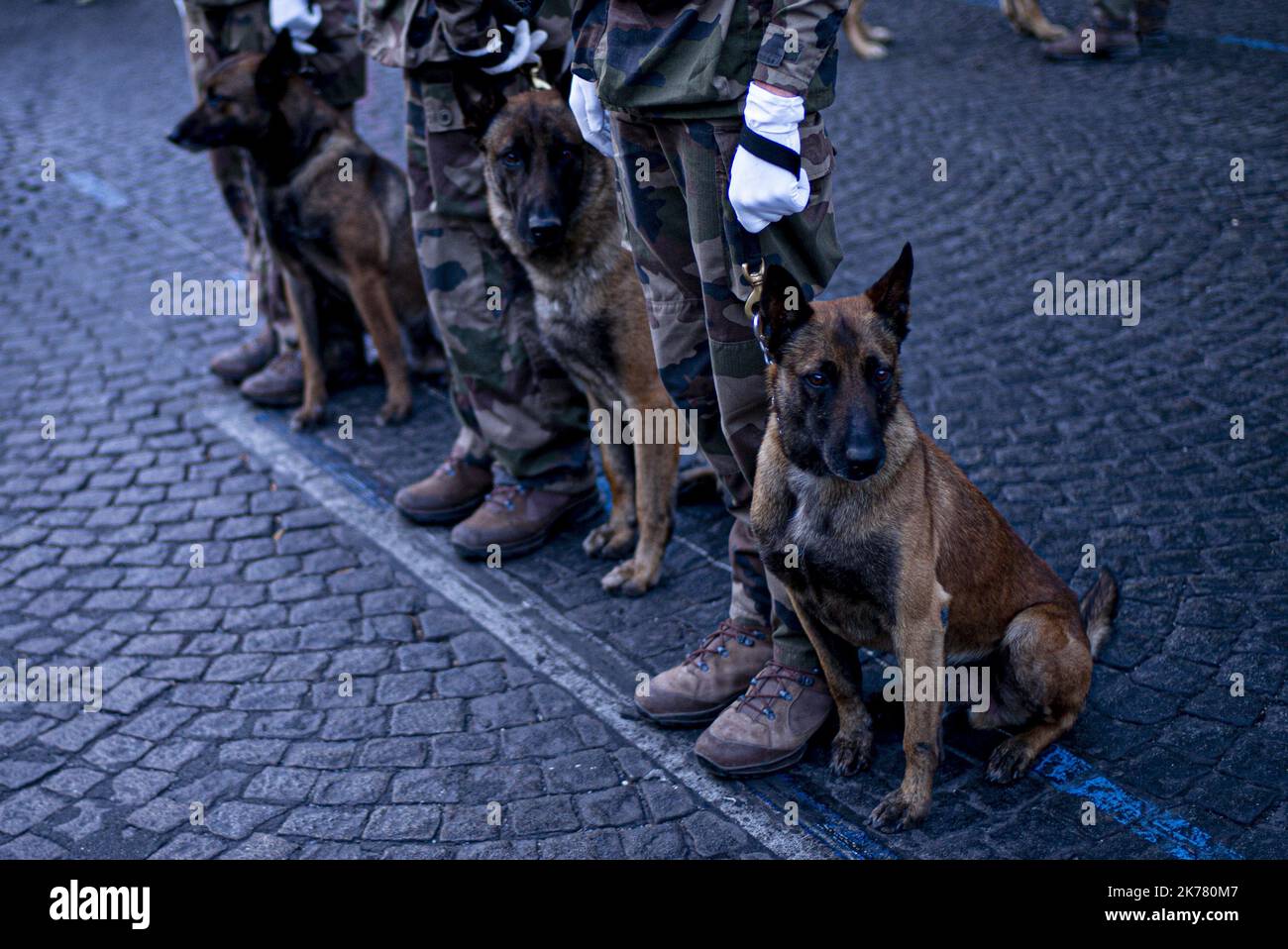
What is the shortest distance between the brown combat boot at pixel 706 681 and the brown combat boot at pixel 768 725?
13 centimetres

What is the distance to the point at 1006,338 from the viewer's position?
20.0ft

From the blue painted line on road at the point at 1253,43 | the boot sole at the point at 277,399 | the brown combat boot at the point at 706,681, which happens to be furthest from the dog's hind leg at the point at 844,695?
the blue painted line on road at the point at 1253,43

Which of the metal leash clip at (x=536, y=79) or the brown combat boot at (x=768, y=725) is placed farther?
the metal leash clip at (x=536, y=79)

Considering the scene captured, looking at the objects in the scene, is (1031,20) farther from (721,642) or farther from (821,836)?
(821,836)

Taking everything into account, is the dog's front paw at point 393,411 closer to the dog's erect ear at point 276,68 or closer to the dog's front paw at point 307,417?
the dog's front paw at point 307,417

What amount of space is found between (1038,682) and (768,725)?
79 centimetres

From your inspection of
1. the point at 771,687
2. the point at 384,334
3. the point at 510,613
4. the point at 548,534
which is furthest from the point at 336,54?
the point at 771,687

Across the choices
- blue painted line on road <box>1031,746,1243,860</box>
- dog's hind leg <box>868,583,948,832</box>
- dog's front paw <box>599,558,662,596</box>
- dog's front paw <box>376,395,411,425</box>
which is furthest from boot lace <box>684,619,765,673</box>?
dog's front paw <box>376,395,411,425</box>

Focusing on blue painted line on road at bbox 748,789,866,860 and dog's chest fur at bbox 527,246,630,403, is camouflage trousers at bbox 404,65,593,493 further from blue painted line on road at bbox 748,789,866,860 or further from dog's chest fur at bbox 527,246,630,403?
blue painted line on road at bbox 748,789,866,860

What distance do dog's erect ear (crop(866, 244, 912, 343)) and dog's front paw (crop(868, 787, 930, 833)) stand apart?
126cm

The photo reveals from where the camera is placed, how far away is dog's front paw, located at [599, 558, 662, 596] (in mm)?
4590

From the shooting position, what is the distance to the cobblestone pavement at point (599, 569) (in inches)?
138

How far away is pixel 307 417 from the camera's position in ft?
19.7
